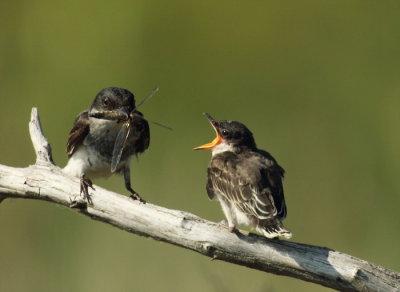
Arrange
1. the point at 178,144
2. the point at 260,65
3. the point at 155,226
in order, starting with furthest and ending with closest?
the point at 260,65, the point at 178,144, the point at 155,226

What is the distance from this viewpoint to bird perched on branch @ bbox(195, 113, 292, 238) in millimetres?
5777

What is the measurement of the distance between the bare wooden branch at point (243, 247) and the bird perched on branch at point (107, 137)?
1.21m

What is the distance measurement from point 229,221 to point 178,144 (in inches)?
157

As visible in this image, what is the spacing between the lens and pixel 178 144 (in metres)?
9.83

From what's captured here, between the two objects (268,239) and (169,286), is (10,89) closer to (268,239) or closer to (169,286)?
(169,286)

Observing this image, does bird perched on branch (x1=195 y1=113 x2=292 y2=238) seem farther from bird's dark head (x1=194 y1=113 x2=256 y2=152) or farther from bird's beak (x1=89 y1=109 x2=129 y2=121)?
bird's beak (x1=89 y1=109 x2=129 y2=121)

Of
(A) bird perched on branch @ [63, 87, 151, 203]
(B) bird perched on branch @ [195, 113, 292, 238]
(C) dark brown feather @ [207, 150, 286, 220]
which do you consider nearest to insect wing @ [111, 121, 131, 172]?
(A) bird perched on branch @ [63, 87, 151, 203]

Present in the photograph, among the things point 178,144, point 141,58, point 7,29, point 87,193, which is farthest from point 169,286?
point 7,29

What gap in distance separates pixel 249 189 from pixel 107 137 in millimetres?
1573

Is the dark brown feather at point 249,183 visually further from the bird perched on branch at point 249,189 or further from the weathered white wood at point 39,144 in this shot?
the weathered white wood at point 39,144

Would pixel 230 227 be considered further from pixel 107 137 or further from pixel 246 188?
pixel 107 137

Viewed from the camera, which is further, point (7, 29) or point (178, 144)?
point (7, 29)

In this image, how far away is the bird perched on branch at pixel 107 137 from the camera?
274 inches

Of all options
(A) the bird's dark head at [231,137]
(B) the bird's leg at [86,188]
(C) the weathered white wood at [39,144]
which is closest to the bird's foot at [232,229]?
(B) the bird's leg at [86,188]
